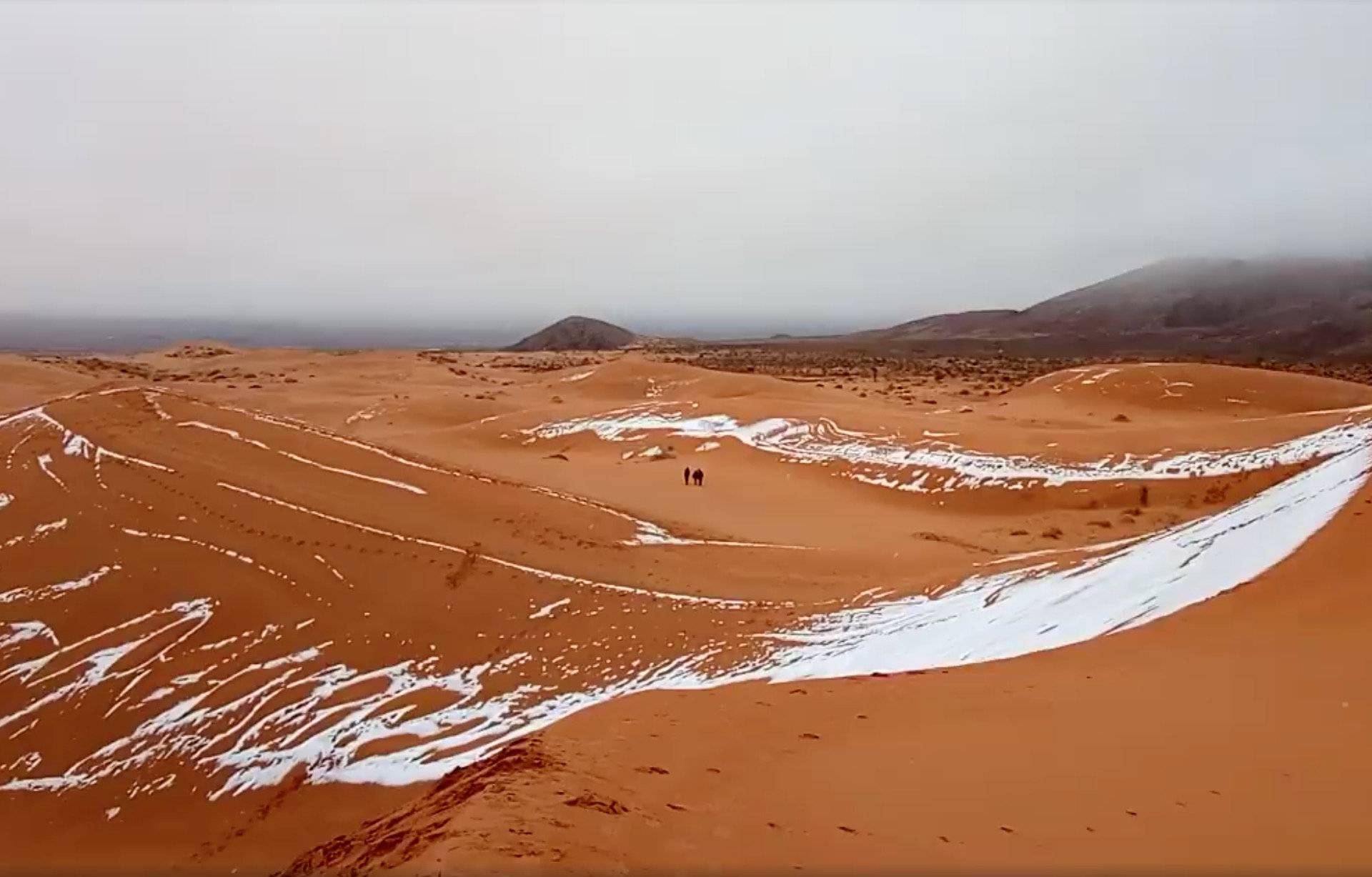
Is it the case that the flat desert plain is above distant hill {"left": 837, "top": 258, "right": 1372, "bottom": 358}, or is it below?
below

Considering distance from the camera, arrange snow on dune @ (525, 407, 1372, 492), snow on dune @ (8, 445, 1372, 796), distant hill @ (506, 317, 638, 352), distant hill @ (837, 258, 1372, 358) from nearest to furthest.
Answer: snow on dune @ (8, 445, 1372, 796), snow on dune @ (525, 407, 1372, 492), distant hill @ (837, 258, 1372, 358), distant hill @ (506, 317, 638, 352)

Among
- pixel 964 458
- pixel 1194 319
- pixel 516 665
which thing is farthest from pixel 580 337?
pixel 516 665

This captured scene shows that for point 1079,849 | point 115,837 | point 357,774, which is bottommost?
point 115,837

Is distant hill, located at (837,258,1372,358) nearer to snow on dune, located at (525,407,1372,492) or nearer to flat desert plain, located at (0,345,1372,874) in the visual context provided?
snow on dune, located at (525,407,1372,492)

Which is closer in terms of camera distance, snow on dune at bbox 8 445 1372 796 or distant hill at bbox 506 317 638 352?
snow on dune at bbox 8 445 1372 796

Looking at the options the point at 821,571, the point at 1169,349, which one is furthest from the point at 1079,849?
the point at 1169,349

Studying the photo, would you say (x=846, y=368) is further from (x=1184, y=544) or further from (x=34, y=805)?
(x=34, y=805)

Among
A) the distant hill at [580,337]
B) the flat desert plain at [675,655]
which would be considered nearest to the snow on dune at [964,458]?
the flat desert plain at [675,655]

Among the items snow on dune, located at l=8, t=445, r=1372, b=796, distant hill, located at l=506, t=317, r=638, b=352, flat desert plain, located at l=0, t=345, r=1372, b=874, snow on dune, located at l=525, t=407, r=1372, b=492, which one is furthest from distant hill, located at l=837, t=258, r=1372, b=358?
snow on dune, located at l=8, t=445, r=1372, b=796
